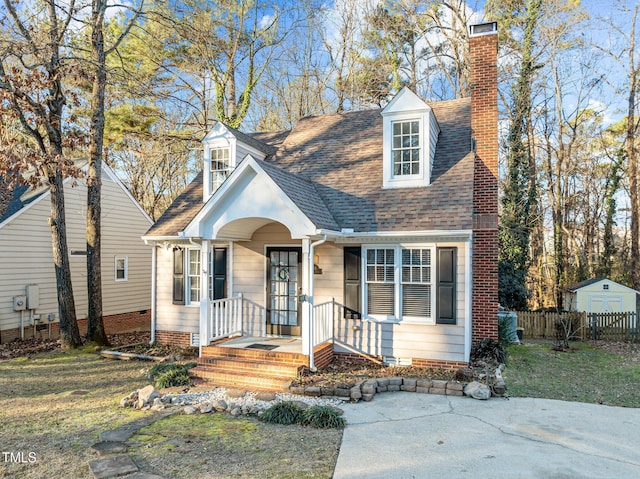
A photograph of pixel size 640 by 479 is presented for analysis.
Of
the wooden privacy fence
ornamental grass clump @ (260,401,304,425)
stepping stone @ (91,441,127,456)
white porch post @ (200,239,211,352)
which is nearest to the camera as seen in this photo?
stepping stone @ (91,441,127,456)

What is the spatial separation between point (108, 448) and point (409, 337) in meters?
5.87

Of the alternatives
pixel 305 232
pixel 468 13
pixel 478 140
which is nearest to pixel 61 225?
pixel 305 232

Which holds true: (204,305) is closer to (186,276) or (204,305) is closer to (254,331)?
(254,331)

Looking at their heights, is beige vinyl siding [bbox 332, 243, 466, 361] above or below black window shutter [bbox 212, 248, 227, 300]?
below

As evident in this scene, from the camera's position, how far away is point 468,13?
20500 mm

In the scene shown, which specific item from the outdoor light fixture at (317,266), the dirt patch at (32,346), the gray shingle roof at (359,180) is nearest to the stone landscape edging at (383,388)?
the outdoor light fixture at (317,266)

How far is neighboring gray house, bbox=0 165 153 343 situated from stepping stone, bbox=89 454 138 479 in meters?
9.98

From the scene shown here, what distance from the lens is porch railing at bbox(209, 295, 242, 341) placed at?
9.55m

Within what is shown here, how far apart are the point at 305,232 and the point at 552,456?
5206 mm

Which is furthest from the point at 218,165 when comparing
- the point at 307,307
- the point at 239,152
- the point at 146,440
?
the point at 146,440

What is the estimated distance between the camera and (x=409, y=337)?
8914 mm

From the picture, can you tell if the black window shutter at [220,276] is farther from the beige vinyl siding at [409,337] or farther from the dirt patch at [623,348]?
the dirt patch at [623,348]

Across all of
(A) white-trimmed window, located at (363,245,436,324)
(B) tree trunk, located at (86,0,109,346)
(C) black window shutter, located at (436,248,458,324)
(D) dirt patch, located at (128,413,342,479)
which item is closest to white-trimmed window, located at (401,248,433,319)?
(A) white-trimmed window, located at (363,245,436,324)

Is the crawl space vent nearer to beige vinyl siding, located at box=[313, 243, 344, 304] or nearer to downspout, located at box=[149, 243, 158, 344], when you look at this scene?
beige vinyl siding, located at box=[313, 243, 344, 304]
